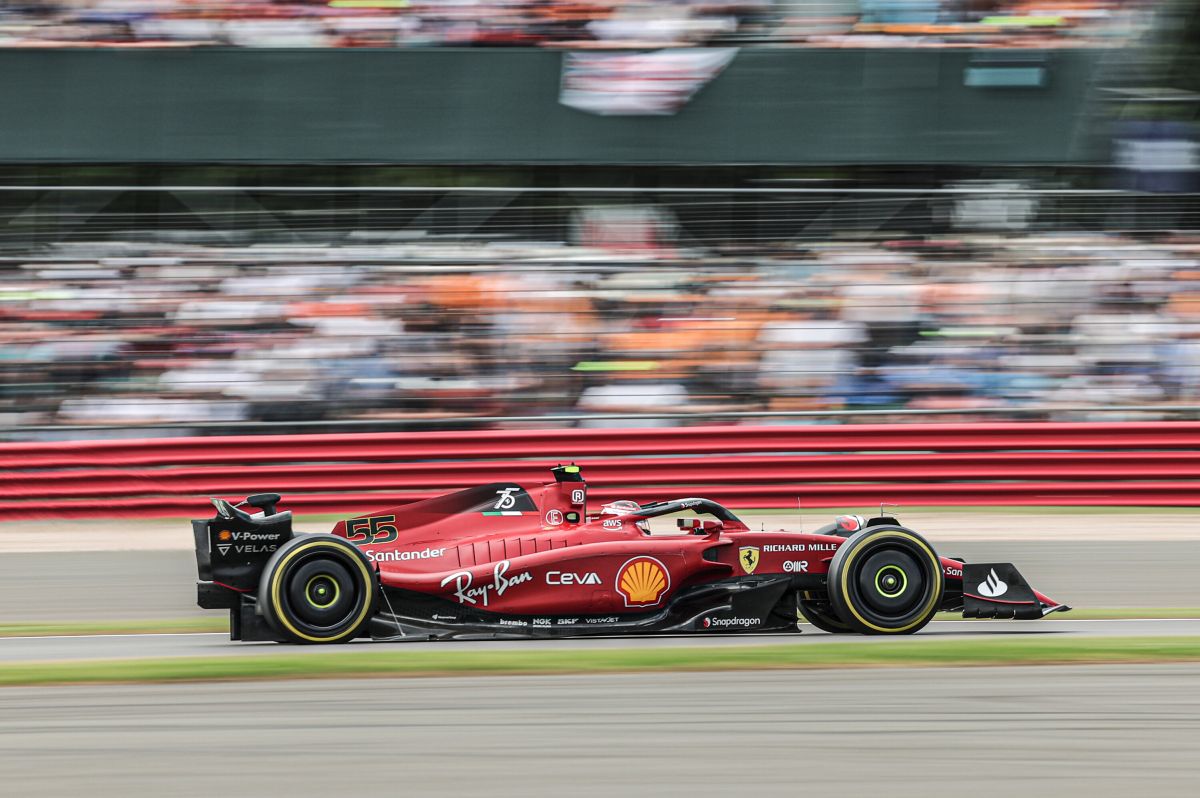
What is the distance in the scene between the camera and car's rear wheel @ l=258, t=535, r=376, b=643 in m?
6.66

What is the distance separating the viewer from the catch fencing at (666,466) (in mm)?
12352

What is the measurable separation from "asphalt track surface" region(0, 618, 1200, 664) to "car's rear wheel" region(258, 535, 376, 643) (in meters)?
0.09

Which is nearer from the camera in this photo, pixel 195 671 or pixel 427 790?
pixel 427 790

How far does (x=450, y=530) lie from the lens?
23.4ft

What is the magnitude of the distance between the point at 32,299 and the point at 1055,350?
865 centimetres

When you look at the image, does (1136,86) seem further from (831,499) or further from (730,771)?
(730,771)

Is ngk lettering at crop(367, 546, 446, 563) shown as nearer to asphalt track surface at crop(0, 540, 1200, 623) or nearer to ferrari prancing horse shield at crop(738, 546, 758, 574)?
ferrari prancing horse shield at crop(738, 546, 758, 574)

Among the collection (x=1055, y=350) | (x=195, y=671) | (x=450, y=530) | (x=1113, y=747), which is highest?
(x=1055, y=350)

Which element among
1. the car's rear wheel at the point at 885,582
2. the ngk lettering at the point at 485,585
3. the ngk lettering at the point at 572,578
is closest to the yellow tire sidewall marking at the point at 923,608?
the car's rear wheel at the point at 885,582

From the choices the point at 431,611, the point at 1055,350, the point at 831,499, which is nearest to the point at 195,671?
the point at 431,611

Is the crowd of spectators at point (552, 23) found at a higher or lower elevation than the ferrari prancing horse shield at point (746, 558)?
higher

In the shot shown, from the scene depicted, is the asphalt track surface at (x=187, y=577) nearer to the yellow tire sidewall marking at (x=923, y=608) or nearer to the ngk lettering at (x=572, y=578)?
the yellow tire sidewall marking at (x=923, y=608)

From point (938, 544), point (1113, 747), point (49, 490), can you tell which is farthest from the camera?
A: point (49, 490)

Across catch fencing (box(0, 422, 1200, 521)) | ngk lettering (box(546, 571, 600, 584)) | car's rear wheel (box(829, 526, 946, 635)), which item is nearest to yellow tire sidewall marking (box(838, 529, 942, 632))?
car's rear wheel (box(829, 526, 946, 635))
